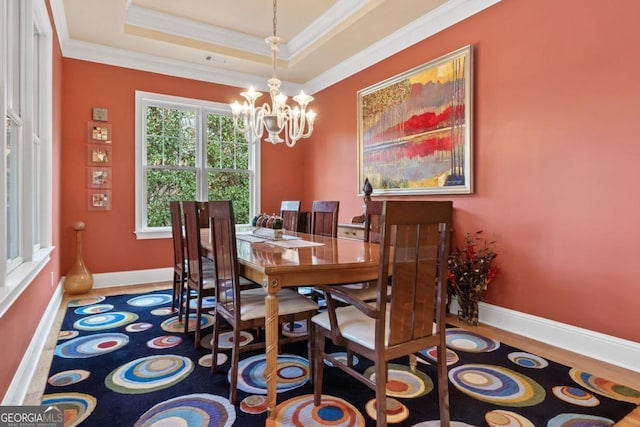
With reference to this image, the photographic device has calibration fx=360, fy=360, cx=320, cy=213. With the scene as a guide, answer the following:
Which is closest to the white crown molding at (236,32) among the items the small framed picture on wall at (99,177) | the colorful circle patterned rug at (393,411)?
the small framed picture on wall at (99,177)

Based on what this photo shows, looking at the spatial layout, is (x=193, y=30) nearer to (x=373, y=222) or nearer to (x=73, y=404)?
(x=373, y=222)

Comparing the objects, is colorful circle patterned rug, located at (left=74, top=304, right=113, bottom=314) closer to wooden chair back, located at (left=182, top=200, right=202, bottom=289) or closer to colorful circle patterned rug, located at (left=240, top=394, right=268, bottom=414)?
wooden chair back, located at (left=182, top=200, right=202, bottom=289)

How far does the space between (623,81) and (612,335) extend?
1643 millimetres

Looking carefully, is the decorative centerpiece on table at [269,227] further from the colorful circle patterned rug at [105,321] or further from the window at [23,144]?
the window at [23,144]

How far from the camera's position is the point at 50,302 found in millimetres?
3186

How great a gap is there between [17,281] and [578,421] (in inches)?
111

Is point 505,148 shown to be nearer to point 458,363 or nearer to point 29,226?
point 458,363

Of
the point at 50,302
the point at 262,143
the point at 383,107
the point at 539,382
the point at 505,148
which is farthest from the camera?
the point at 262,143

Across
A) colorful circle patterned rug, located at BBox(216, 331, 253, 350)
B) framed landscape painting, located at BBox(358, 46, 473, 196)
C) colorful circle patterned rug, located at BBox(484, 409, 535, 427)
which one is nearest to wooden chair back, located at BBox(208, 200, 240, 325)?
colorful circle patterned rug, located at BBox(216, 331, 253, 350)

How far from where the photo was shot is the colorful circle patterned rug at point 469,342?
2.59 m

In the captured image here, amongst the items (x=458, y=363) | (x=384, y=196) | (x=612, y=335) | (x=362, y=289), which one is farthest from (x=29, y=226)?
(x=612, y=335)

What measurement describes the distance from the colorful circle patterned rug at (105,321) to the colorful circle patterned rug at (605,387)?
11.0ft

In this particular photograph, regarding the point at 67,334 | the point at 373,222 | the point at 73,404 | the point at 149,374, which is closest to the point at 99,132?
the point at 67,334

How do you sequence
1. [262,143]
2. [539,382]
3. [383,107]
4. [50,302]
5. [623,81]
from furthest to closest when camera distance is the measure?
[262,143]
[383,107]
[50,302]
[623,81]
[539,382]
